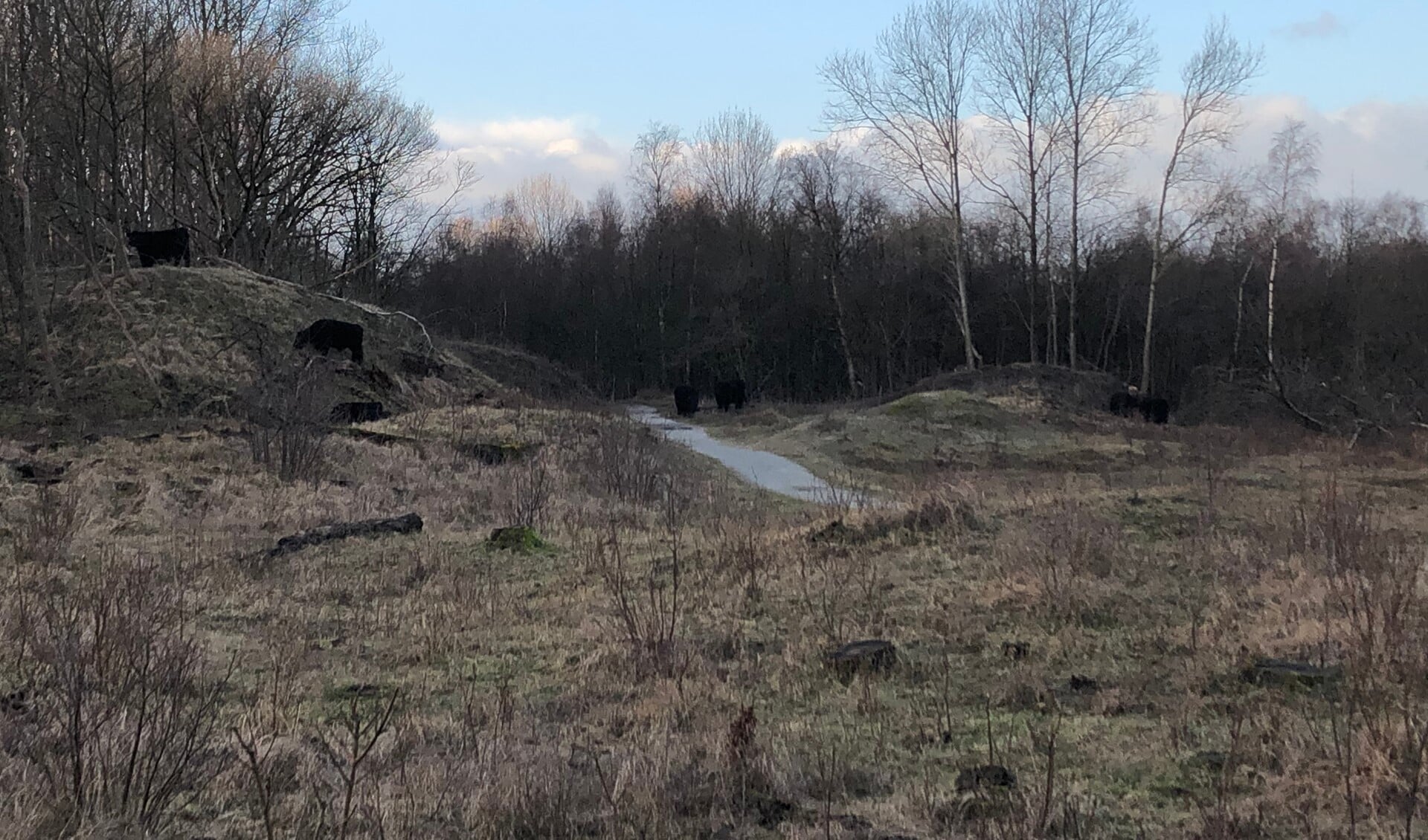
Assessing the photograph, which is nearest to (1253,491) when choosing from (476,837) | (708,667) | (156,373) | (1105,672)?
(1105,672)

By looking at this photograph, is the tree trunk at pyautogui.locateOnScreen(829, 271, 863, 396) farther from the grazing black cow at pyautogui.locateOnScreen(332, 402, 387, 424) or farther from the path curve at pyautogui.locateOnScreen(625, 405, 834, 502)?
the grazing black cow at pyautogui.locateOnScreen(332, 402, 387, 424)

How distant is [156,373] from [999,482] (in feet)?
52.5

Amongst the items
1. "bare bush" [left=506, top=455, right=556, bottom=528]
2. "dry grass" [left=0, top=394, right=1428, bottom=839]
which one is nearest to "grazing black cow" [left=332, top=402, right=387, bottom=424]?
"bare bush" [left=506, top=455, right=556, bottom=528]

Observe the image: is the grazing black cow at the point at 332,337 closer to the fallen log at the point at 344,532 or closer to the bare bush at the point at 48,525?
the bare bush at the point at 48,525

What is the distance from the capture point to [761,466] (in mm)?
22141

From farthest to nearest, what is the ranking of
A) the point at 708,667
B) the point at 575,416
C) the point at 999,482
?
the point at 575,416
the point at 999,482
the point at 708,667

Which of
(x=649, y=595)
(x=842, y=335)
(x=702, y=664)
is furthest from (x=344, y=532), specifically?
(x=842, y=335)

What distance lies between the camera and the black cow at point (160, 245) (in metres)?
22.6

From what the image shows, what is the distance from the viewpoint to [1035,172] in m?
35.2

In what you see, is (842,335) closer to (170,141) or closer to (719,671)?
(170,141)

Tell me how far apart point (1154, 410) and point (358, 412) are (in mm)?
24053

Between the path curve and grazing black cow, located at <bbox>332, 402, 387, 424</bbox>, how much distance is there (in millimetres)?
6863

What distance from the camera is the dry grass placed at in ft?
11.8

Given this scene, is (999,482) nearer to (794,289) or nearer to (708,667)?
(708,667)
